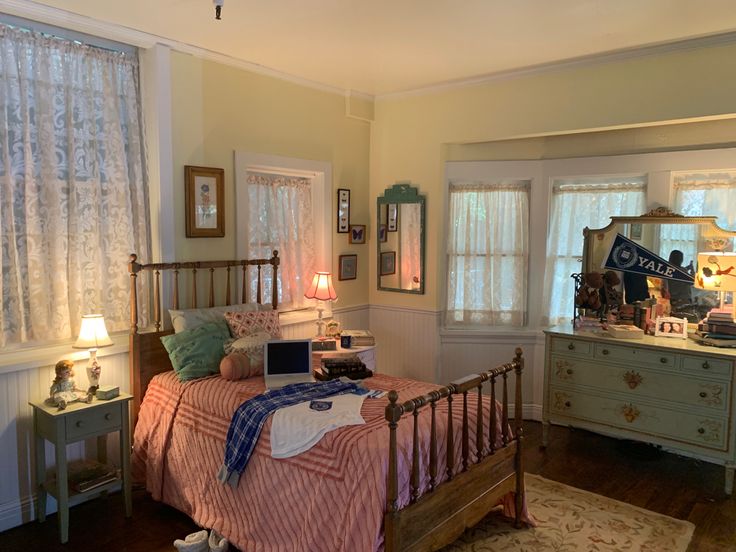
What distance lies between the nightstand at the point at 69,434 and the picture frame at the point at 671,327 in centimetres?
338

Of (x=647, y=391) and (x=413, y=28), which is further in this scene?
(x=647, y=391)

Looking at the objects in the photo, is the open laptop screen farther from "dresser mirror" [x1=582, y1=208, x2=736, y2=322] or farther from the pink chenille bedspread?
"dresser mirror" [x1=582, y1=208, x2=736, y2=322]

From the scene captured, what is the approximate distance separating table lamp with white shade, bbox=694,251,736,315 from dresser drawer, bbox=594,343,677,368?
55 cm

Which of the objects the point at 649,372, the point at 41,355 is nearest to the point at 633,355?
the point at 649,372

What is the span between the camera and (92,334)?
10.1 feet

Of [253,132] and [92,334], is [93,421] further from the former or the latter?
[253,132]

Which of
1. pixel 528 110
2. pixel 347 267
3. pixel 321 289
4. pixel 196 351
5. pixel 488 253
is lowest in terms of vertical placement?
pixel 196 351

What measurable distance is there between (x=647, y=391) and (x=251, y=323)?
260cm

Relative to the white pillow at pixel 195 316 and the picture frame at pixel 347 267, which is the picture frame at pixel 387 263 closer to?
the picture frame at pixel 347 267

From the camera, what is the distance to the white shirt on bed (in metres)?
2.55

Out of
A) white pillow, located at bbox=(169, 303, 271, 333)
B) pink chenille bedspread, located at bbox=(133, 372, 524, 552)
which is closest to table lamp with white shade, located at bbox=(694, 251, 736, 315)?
pink chenille bedspread, located at bbox=(133, 372, 524, 552)

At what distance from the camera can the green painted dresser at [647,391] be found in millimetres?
3477

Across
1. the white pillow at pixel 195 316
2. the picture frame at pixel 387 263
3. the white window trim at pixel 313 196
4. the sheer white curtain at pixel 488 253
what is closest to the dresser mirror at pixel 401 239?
the picture frame at pixel 387 263

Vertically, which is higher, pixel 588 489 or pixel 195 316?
pixel 195 316
